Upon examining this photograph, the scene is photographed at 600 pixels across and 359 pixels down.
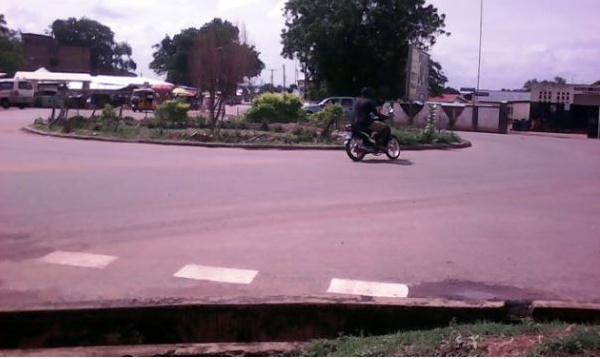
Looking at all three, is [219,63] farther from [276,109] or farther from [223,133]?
[223,133]

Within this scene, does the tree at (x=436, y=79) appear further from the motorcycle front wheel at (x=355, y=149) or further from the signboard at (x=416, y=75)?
the motorcycle front wheel at (x=355, y=149)

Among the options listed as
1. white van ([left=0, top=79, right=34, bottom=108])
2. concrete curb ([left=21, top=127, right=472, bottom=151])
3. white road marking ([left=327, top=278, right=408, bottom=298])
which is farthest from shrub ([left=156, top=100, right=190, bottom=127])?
white van ([left=0, top=79, right=34, bottom=108])

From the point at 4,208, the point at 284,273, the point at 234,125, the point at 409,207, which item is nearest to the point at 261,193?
the point at 409,207

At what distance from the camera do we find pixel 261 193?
38.2 feet

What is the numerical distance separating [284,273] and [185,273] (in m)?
0.94

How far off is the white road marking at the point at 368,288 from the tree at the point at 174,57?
83.0m

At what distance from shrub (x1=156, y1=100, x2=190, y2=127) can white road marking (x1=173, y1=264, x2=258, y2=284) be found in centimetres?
2202

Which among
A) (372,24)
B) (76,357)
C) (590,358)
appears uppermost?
(372,24)

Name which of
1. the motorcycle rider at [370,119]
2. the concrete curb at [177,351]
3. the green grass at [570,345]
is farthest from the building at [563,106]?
the concrete curb at [177,351]

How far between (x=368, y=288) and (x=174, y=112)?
2341 cm

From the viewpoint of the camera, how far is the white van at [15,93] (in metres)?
48.8

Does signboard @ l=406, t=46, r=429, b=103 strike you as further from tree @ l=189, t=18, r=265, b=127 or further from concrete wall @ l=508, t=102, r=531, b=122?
concrete wall @ l=508, t=102, r=531, b=122

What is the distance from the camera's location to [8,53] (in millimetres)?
72812

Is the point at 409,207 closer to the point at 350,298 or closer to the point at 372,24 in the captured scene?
the point at 350,298
